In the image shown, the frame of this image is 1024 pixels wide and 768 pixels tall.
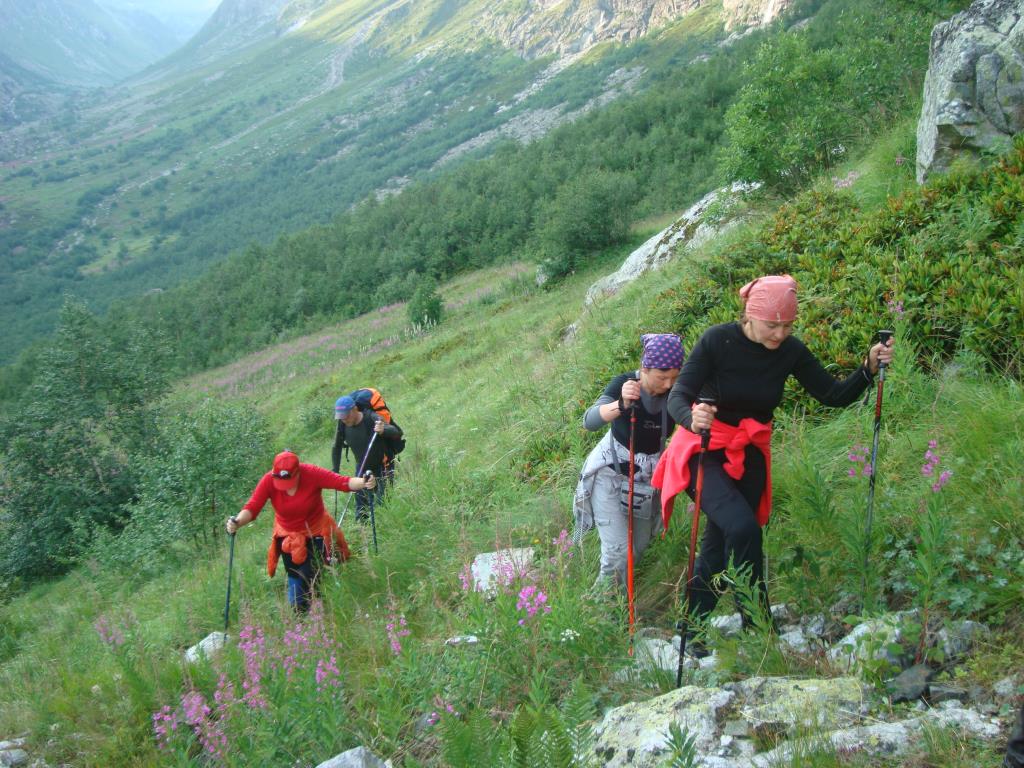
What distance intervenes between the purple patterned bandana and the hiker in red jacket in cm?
315

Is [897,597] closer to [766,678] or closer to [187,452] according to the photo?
[766,678]

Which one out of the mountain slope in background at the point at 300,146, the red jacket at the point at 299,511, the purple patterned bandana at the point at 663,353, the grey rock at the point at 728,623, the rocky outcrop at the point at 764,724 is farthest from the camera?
the mountain slope in background at the point at 300,146

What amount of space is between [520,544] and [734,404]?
7.71 ft

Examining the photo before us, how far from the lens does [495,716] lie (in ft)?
10.3

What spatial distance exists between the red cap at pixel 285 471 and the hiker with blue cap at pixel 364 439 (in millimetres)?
1698

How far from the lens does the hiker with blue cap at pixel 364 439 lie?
7734 millimetres

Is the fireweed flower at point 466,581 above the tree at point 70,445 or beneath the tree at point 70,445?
above

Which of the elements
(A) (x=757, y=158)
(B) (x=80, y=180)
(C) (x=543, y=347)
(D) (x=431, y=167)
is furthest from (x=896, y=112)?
(B) (x=80, y=180)

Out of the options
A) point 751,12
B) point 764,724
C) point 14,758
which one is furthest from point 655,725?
point 751,12

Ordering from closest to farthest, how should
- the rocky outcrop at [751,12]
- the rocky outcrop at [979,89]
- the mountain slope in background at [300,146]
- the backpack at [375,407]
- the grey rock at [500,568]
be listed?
the grey rock at [500,568], the rocky outcrop at [979,89], the backpack at [375,407], the rocky outcrop at [751,12], the mountain slope in background at [300,146]

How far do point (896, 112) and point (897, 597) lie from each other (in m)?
10.7

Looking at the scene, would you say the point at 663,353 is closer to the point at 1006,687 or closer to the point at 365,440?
the point at 1006,687

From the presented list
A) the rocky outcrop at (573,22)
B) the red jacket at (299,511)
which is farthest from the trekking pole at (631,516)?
the rocky outcrop at (573,22)

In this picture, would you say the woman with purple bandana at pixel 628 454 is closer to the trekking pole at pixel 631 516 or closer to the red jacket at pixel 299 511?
the trekking pole at pixel 631 516
